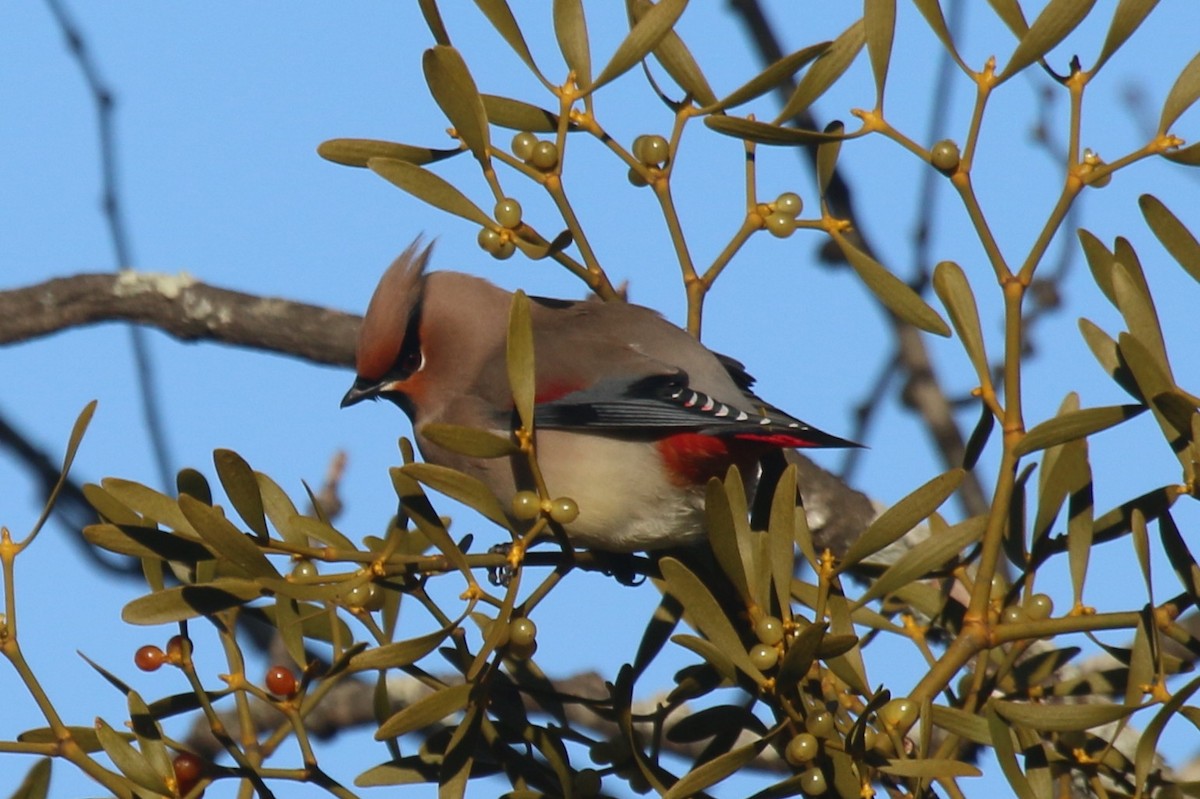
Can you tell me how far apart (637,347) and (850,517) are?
571 millimetres

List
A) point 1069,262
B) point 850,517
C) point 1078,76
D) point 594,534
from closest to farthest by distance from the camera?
point 1078,76, point 594,534, point 850,517, point 1069,262

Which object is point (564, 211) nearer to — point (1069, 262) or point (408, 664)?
point (408, 664)

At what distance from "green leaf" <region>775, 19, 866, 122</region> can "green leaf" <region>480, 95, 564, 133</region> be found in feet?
1.07

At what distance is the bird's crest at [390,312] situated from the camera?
3080 millimetres

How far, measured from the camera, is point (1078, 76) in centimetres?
195

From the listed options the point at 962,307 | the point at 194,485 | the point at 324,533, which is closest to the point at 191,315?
the point at 194,485

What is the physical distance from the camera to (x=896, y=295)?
6.37 ft

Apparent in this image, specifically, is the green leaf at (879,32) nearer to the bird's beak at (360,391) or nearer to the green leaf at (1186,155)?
the green leaf at (1186,155)

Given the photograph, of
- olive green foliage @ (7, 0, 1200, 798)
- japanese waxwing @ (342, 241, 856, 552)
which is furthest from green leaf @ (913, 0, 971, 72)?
japanese waxwing @ (342, 241, 856, 552)

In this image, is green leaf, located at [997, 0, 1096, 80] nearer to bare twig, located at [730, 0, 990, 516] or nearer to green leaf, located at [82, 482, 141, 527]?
green leaf, located at [82, 482, 141, 527]

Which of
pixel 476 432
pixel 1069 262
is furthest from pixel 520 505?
pixel 1069 262

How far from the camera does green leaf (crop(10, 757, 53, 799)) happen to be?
6.20ft

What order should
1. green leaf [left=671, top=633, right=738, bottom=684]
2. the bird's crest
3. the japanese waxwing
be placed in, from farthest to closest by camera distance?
1. the bird's crest
2. the japanese waxwing
3. green leaf [left=671, top=633, right=738, bottom=684]

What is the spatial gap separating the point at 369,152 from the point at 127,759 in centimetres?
81
